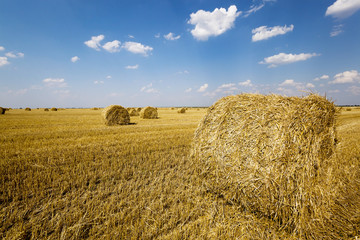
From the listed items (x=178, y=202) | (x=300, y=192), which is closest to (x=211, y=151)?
(x=178, y=202)

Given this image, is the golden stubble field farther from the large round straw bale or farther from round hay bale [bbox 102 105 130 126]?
round hay bale [bbox 102 105 130 126]

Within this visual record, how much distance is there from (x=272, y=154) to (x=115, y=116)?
1285 cm

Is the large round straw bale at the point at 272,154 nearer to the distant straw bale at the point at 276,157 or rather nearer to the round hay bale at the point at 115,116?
the distant straw bale at the point at 276,157

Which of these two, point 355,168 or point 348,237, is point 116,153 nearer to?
point 348,237

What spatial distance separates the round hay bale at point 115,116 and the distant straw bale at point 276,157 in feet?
36.9

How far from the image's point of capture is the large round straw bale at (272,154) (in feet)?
8.11

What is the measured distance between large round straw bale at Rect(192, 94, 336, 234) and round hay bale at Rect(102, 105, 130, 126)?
443 inches

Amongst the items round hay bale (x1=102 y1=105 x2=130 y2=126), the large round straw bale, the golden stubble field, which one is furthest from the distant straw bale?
round hay bale (x1=102 y1=105 x2=130 y2=126)

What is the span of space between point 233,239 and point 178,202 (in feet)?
3.91

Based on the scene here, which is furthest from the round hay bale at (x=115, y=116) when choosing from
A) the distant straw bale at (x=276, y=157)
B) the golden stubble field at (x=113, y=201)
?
the distant straw bale at (x=276, y=157)

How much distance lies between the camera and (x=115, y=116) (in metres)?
13.6

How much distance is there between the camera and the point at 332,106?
334 cm

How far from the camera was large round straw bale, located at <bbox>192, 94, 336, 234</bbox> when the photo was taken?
2.47 m

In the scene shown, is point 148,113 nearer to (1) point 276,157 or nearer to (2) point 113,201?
(2) point 113,201
